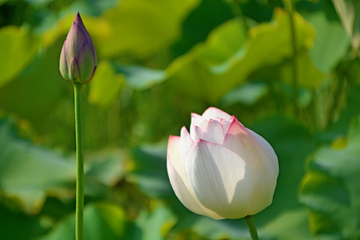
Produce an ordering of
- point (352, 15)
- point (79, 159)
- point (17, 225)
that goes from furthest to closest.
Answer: point (17, 225)
point (352, 15)
point (79, 159)

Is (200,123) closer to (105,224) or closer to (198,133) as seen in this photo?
(198,133)

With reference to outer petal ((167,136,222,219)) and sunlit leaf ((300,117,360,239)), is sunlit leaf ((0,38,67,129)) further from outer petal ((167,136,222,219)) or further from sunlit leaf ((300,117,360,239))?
outer petal ((167,136,222,219))

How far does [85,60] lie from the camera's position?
25 cm

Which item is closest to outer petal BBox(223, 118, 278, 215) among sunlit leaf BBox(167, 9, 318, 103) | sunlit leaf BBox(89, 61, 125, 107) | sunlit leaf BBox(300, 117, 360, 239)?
sunlit leaf BBox(300, 117, 360, 239)

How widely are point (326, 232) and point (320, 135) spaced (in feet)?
0.92

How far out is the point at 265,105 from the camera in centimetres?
142

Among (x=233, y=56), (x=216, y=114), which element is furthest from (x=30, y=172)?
(x=216, y=114)

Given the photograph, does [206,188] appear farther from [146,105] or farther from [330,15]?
[146,105]

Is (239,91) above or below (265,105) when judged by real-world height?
above

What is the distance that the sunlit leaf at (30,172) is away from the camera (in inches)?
33.2

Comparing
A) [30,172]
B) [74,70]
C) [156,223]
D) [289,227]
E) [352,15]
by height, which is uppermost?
[74,70]

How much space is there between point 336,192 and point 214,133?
1.50ft

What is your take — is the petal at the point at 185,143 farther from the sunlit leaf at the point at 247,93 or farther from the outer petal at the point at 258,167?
the sunlit leaf at the point at 247,93

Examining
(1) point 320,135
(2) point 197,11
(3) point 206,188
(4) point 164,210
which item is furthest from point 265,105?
(3) point 206,188
